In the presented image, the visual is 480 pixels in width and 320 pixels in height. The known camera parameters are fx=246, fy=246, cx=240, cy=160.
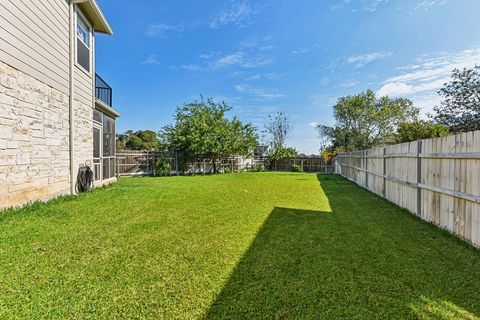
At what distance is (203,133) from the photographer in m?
16.9

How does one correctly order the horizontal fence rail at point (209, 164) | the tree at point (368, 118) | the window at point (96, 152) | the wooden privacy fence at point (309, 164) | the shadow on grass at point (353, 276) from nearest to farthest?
1. the shadow on grass at point (353, 276)
2. the window at point (96, 152)
3. the horizontal fence rail at point (209, 164)
4. the wooden privacy fence at point (309, 164)
5. the tree at point (368, 118)

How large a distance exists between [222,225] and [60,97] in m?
5.09

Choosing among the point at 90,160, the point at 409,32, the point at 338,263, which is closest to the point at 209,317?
the point at 338,263

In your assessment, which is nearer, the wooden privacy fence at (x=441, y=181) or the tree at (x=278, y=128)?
the wooden privacy fence at (x=441, y=181)

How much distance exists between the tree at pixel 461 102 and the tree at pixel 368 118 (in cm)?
587

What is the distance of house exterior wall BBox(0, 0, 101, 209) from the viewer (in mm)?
4188

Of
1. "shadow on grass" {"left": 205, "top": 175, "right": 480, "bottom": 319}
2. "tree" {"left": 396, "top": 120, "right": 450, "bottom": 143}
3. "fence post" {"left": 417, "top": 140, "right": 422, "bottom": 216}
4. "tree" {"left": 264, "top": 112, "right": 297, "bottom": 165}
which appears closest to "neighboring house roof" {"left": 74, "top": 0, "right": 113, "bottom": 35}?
"shadow on grass" {"left": 205, "top": 175, "right": 480, "bottom": 319}

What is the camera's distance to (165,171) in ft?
52.4

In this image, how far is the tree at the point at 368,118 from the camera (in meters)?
28.4

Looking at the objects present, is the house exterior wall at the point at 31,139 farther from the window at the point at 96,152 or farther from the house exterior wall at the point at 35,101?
the window at the point at 96,152

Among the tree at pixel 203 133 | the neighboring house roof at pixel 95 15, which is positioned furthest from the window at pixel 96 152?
the tree at pixel 203 133

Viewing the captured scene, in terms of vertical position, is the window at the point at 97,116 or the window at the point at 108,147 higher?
the window at the point at 97,116

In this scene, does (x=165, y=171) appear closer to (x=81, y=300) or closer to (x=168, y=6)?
(x=168, y=6)

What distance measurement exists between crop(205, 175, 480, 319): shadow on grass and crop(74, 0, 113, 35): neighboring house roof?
24.6 ft
